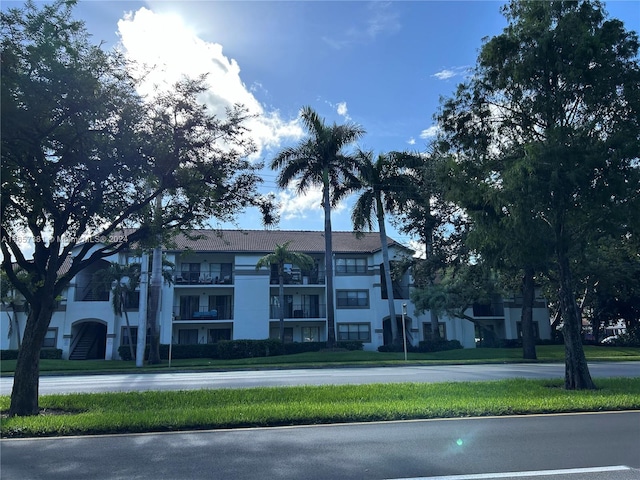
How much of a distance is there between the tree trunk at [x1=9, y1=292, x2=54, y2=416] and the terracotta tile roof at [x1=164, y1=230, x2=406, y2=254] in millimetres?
27686

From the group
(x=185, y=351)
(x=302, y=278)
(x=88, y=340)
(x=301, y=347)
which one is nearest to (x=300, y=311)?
(x=302, y=278)

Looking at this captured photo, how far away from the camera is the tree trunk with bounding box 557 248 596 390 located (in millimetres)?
12133

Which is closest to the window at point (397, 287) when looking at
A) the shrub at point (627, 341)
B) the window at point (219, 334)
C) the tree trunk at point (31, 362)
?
the window at point (219, 334)

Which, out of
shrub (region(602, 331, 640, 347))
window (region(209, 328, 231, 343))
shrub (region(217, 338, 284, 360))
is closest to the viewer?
shrub (region(217, 338, 284, 360))

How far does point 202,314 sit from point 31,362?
27.9 metres

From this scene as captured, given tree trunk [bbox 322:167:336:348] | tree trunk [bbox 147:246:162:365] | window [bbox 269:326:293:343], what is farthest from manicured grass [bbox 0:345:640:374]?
window [bbox 269:326:293:343]

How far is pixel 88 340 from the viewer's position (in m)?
38.4

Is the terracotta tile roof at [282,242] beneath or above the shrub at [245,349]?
above

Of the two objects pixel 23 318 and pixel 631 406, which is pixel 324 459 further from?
pixel 23 318

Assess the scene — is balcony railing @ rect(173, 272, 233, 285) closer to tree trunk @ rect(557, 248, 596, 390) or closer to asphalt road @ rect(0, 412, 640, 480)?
tree trunk @ rect(557, 248, 596, 390)

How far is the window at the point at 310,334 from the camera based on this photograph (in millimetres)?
39969

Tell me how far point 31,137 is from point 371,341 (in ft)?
108

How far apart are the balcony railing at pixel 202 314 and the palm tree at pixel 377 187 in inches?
508

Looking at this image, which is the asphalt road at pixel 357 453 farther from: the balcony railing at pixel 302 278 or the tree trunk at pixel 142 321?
the balcony railing at pixel 302 278
